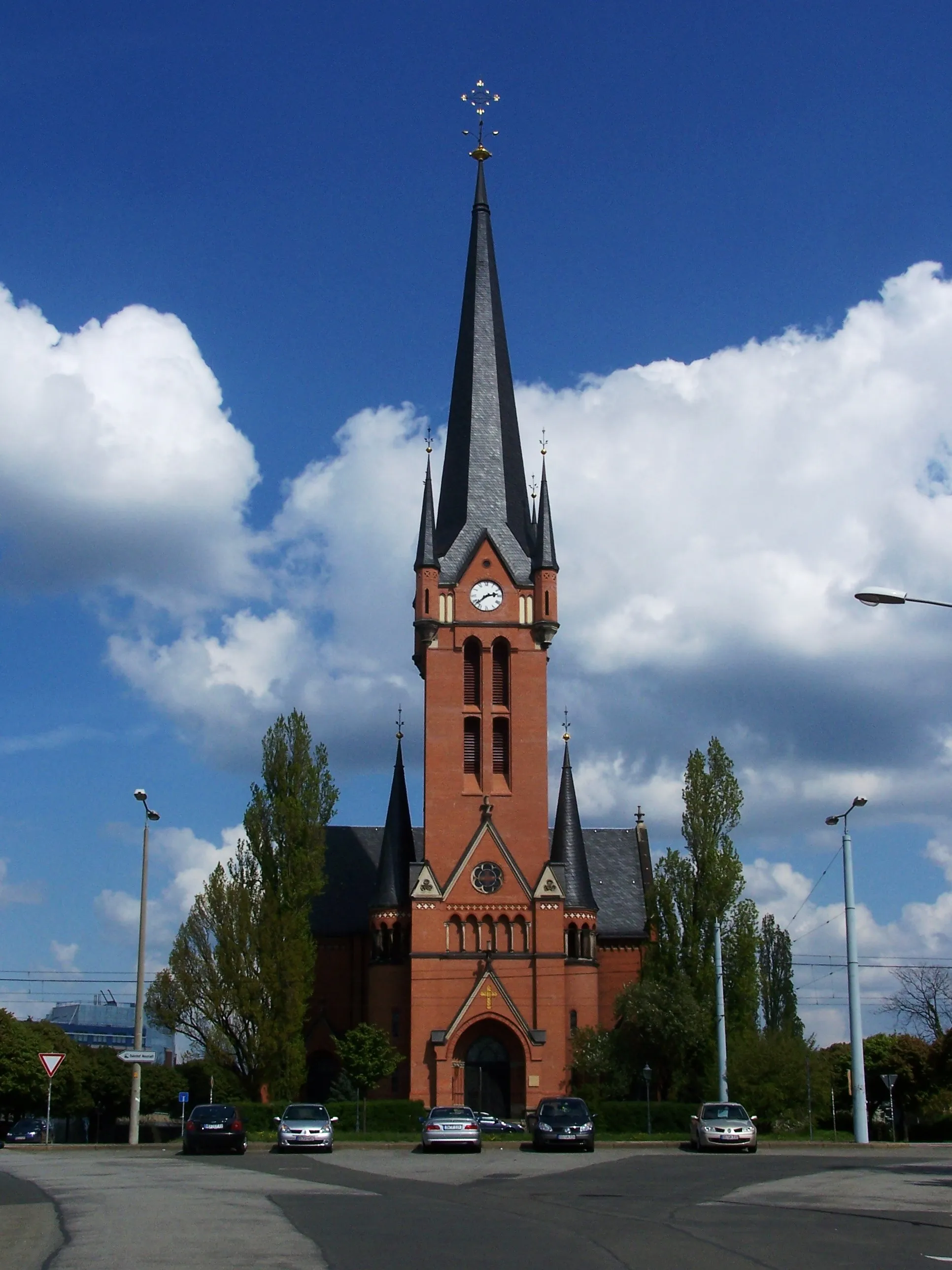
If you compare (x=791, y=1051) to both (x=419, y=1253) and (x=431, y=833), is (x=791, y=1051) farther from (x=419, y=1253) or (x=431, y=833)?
(x=419, y=1253)

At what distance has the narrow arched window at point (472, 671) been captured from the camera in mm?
Answer: 66250

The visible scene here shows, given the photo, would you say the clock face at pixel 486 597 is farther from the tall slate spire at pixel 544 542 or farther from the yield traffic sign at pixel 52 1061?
the yield traffic sign at pixel 52 1061

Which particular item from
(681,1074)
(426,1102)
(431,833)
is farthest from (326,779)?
(681,1074)

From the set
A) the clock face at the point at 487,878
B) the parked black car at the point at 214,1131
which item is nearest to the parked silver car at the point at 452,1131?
the parked black car at the point at 214,1131

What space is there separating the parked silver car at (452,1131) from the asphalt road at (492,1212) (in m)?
2.65

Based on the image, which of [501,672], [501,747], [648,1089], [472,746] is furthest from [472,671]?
[648,1089]

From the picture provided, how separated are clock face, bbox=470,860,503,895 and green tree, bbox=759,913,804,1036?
20.3 metres

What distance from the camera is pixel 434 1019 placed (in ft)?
200

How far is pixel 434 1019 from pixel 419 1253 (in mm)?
46307

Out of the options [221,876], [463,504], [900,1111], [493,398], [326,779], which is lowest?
[900,1111]

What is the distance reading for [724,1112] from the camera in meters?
39.8

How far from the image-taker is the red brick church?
6138 centimetres

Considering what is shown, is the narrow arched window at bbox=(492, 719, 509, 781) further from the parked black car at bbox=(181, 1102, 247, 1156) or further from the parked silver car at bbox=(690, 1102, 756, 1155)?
the parked black car at bbox=(181, 1102, 247, 1156)

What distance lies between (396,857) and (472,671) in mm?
9095
